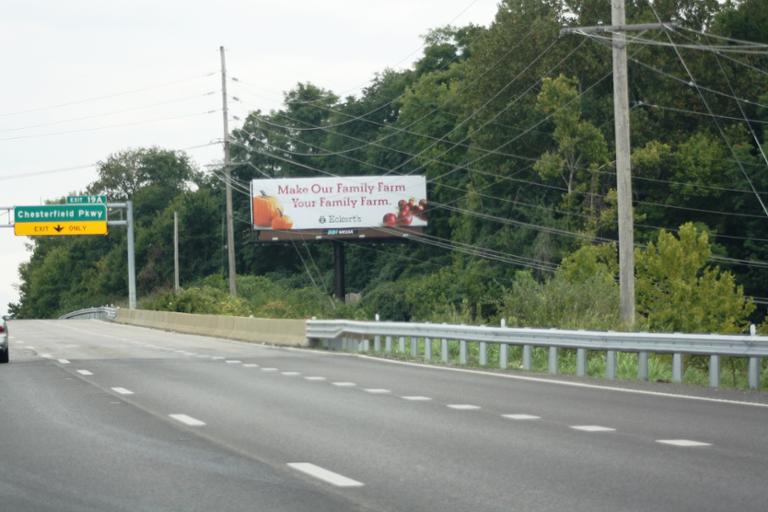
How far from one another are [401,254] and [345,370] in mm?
77684

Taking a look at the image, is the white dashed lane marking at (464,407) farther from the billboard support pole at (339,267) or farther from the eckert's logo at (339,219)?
the billboard support pole at (339,267)

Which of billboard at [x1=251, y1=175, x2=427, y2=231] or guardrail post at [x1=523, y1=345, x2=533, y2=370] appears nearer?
guardrail post at [x1=523, y1=345, x2=533, y2=370]

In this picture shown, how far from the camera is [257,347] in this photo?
1389 inches

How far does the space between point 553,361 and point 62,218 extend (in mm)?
58334

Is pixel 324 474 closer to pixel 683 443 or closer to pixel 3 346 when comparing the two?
pixel 683 443

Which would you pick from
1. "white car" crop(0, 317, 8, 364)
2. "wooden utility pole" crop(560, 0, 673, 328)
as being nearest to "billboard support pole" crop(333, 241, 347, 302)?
"wooden utility pole" crop(560, 0, 673, 328)

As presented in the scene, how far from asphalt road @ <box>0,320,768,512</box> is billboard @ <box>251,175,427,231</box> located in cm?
6172

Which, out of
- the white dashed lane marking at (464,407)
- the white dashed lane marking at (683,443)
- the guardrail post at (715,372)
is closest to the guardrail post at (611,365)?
the guardrail post at (715,372)

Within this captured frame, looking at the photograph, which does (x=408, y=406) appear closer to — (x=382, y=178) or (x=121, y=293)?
(x=382, y=178)

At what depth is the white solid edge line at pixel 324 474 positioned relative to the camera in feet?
31.0

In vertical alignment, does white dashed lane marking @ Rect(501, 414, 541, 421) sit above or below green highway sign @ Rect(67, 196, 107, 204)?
below

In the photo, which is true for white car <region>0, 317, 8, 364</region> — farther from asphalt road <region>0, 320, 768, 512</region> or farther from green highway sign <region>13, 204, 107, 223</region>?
green highway sign <region>13, 204, 107, 223</region>

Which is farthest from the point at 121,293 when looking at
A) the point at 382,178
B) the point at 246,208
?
the point at 382,178

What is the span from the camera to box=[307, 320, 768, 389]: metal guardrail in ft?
58.9
